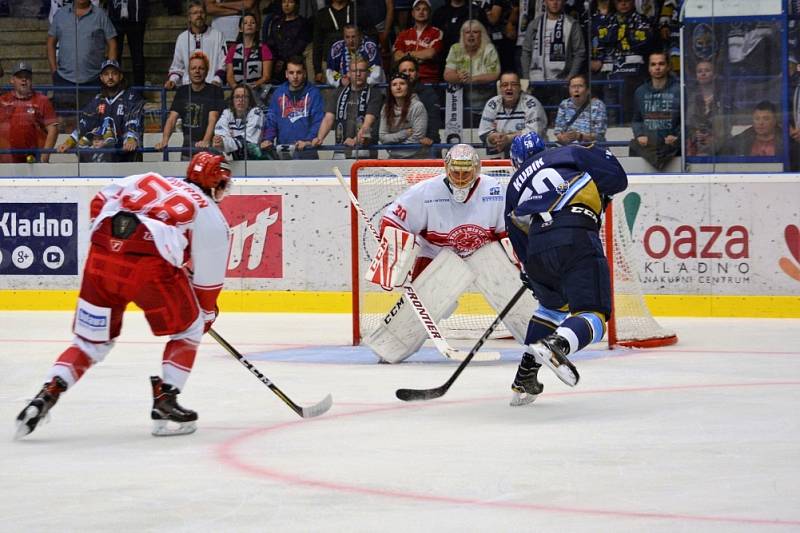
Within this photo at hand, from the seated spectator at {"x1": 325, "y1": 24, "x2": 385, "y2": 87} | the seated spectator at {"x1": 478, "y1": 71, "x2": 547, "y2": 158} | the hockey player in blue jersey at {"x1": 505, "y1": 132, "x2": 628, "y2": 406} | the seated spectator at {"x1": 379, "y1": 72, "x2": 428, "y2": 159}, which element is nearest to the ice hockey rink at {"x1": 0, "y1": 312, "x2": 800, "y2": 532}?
the hockey player in blue jersey at {"x1": 505, "y1": 132, "x2": 628, "y2": 406}

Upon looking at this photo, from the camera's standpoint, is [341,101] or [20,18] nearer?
[341,101]

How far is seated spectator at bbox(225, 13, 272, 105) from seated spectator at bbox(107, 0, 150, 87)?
68 centimetres

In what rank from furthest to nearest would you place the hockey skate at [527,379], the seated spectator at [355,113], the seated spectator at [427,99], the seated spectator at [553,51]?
the seated spectator at [355,113] → the seated spectator at [427,99] → the seated spectator at [553,51] → the hockey skate at [527,379]

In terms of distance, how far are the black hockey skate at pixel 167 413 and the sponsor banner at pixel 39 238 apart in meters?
5.12

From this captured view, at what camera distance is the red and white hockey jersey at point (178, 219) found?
4.52 m

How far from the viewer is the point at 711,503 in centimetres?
343

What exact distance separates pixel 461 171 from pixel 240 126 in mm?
3259

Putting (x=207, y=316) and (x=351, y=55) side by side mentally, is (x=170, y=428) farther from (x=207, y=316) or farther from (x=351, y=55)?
(x=351, y=55)

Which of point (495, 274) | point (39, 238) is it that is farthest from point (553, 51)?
point (39, 238)

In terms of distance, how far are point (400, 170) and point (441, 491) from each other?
14.8ft

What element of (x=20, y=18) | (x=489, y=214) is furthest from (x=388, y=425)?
(x=20, y=18)

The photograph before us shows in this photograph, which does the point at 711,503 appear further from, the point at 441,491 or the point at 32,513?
the point at 32,513

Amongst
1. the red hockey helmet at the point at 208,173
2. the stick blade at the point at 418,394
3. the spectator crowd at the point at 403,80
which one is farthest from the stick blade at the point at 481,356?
the spectator crowd at the point at 403,80

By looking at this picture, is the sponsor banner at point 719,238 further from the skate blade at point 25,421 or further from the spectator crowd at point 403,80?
the skate blade at point 25,421
